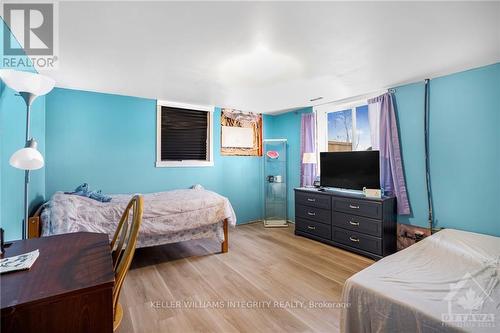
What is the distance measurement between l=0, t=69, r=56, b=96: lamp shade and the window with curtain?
12.8 ft

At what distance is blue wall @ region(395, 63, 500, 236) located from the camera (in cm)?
256

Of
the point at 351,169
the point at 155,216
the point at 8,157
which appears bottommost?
the point at 155,216

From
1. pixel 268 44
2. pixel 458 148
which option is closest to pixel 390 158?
pixel 458 148

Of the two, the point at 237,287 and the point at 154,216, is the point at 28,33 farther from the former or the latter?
the point at 237,287

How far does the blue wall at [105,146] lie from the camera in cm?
323

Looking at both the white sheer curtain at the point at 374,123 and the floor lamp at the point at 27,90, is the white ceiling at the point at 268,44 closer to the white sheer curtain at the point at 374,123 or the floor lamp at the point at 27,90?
the white sheer curtain at the point at 374,123

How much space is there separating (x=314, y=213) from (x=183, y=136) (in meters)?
2.66

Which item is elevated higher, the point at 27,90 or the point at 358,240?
the point at 27,90

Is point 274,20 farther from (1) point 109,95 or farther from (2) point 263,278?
(1) point 109,95

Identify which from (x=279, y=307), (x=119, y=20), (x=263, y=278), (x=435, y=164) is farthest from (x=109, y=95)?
(x=435, y=164)

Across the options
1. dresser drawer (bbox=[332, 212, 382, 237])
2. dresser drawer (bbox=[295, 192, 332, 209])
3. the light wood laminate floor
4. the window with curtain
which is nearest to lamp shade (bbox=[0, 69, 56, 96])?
the light wood laminate floor

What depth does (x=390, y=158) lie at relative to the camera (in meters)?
3.24

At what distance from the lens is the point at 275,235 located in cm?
414

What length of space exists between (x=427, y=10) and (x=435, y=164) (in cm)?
204
